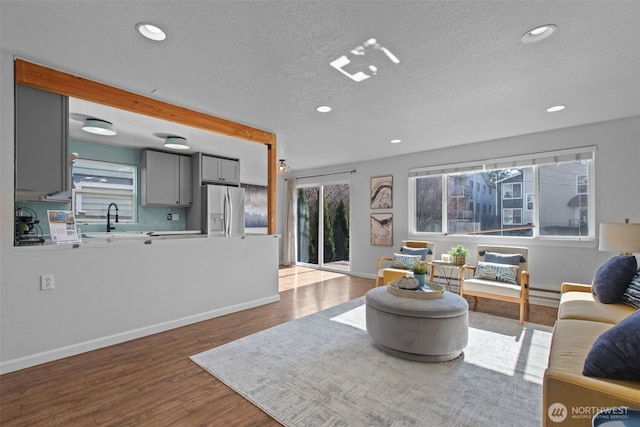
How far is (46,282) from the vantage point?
8.65 feet

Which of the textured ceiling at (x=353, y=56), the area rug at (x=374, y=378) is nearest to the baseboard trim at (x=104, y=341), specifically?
the area rug at (x=374, y=378)

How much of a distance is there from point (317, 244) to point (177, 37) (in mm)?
6052

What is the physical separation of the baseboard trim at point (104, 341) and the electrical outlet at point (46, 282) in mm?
558

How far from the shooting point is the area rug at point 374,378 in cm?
192

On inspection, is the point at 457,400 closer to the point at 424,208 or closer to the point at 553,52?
the point at 553,52

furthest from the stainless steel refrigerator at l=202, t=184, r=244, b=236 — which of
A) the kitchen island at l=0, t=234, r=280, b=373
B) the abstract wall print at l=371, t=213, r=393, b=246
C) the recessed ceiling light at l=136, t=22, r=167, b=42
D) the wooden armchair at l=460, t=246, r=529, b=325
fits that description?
the wooden armchair at l=460, t=246, r=529, b=325

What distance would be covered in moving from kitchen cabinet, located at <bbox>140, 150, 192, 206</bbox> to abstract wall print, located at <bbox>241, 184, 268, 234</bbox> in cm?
181

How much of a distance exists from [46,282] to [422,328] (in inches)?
130

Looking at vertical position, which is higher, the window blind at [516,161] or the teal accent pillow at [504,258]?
the window blind at [516,161]

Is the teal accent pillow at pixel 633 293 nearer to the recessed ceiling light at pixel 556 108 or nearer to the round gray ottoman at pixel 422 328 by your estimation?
the round gray ottoman at pixel 422 328

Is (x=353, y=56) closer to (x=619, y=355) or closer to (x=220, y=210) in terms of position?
(x=619, y=355)

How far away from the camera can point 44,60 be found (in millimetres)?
2488

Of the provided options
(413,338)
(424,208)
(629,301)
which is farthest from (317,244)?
(629,301)

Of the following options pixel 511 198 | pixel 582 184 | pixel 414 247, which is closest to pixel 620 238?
pixel 582 184
